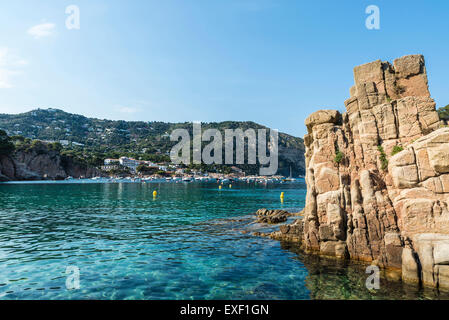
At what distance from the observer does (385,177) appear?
1448cm

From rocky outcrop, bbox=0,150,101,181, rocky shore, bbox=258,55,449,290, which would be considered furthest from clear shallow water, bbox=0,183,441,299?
rocky outcrop, bbox=0,150,101,181

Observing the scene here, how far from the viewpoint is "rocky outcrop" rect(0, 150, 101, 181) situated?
4778 inches

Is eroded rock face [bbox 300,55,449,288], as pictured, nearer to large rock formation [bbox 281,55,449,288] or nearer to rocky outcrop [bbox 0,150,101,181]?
large rock formation [bbox 281,55,449,288]

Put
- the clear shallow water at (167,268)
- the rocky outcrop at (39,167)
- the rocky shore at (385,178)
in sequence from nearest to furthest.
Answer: the clear shallow water at (167,268)
the rocky shore at (385,178)
the rocky outcrop at (39,167)

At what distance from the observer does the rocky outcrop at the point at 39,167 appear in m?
121

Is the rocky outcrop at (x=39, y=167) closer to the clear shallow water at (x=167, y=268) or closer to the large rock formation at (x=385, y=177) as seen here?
the clear shallow water at (x=167, y=268)

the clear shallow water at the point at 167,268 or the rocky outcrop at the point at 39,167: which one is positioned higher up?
the rocky outcrop at the point at 39,167

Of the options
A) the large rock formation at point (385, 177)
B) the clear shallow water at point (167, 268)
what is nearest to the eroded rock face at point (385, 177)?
the large rock formation at point (385, 177)

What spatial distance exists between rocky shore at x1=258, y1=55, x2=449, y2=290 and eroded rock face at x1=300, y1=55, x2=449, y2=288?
40mm

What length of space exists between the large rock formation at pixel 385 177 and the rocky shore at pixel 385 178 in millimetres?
39

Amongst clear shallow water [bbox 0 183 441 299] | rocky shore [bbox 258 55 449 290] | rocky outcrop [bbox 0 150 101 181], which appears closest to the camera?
clear shallow water [bbox 0 183 441 299]

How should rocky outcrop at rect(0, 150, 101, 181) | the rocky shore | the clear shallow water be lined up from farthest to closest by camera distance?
rocky outcrop at rect(0, 150, 101, 181)
the rocky shore
the clear shallow water
